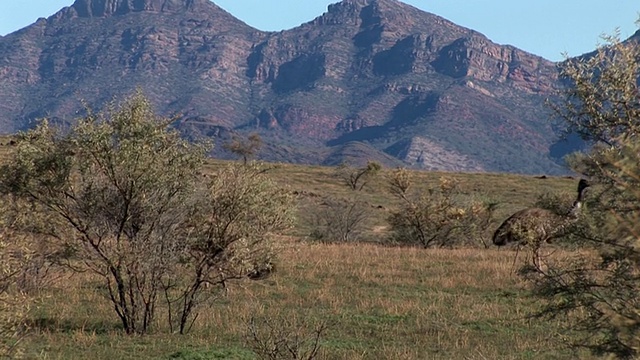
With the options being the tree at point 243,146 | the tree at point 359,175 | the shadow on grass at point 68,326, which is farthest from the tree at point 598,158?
the tree at point 243,146

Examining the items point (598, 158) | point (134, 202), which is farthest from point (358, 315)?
point (598, 158)

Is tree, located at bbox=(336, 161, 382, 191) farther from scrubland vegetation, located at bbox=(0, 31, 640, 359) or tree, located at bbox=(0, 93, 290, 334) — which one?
tree, located at bbox=(0, 93, 290, 334)

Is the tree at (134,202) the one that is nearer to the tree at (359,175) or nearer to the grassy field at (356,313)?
the grassy field at (356,313)

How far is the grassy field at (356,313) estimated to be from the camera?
12703 millimetres

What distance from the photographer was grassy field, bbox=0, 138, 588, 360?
12.7m

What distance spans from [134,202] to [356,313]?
5428mm

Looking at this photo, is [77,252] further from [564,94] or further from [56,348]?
[564,94]

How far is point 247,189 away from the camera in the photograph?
1385 cm

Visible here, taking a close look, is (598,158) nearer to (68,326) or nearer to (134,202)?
(134,202)

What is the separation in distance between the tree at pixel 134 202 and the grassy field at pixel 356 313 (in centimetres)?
105

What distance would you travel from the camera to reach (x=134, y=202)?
13867mm

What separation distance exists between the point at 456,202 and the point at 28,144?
2664 cm

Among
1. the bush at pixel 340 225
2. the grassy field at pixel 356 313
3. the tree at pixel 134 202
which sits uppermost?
the tree at pixel 134 202

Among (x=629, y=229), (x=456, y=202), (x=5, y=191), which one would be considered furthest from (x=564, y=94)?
(x=456, y=202)
